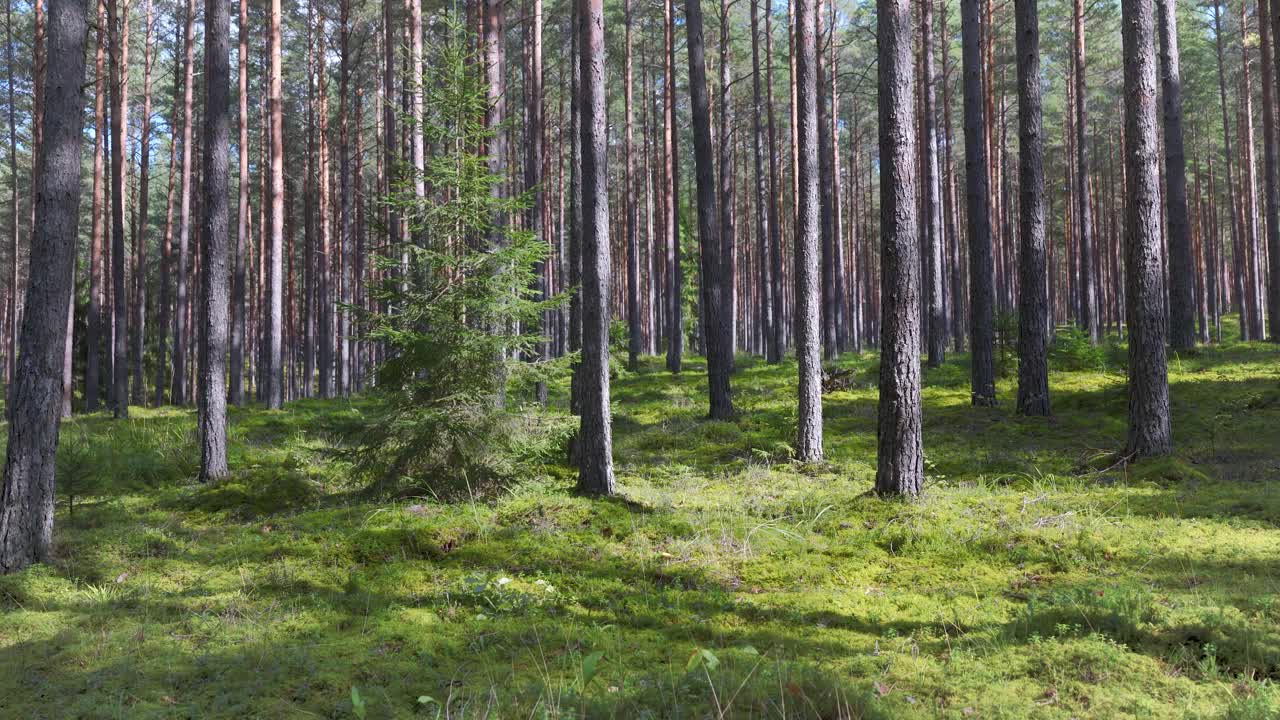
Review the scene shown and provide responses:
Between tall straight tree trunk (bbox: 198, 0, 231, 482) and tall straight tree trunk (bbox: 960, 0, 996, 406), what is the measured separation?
43.1ft

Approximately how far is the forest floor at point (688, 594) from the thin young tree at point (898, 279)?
1.56 ft

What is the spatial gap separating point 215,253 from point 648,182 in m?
25.6

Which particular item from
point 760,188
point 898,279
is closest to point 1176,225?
point 760,188

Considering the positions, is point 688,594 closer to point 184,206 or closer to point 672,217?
point 672,217

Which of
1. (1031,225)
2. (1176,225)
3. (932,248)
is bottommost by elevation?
(1031,225)

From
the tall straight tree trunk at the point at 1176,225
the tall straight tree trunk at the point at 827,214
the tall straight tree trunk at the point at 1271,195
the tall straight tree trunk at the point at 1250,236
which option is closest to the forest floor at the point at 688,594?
the tall straight tree trunk at the point at 1176,225

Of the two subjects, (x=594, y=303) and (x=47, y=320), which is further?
(x=594, y=303)

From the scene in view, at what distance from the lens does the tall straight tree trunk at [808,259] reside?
10562 mm

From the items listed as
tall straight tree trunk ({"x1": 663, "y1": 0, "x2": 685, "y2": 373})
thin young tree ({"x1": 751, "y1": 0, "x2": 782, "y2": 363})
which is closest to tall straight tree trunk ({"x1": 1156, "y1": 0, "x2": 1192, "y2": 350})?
thin young tree ({"x1": 751, "y1": 0, "x2": 782, "y2": 363})

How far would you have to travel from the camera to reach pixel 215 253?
11.0 m

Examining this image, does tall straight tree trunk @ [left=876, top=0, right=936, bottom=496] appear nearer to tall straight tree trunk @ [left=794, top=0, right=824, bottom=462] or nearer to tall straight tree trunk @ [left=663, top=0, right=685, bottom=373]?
tall straight tree trunk @ [left=794, top=0, right=824, bottom=462]

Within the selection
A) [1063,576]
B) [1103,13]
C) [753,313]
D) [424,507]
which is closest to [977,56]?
[1063,576]

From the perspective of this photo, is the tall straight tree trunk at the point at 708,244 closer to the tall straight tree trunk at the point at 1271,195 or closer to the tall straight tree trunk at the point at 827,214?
the tall straight tree trunk at the point at 827,214

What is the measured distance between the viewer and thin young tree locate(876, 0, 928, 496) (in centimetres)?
767
